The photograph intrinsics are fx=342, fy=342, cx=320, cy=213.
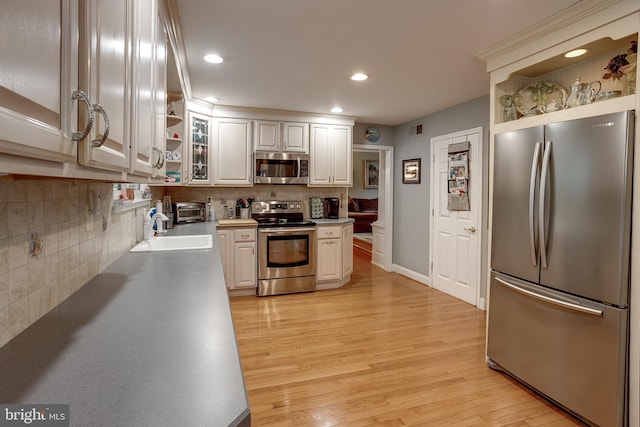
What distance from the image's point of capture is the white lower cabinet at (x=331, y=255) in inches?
175

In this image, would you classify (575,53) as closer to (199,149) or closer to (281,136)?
(281,136)

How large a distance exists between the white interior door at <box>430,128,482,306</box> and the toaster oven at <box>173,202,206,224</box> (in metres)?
3.02

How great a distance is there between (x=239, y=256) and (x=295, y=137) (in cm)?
173

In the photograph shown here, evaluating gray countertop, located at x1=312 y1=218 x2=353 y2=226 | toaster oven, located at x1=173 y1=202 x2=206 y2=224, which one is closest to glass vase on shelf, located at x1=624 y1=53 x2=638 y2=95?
gray countertop, located at x1=312 y1=218 x2=353 y2=226

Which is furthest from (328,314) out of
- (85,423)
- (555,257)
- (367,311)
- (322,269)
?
(85,423)

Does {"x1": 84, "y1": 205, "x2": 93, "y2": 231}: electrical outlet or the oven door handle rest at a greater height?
{"x1": 84, "y1": 205, "x2": 93, "y2": 231}: electrical outlet

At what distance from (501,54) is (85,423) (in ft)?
9.59

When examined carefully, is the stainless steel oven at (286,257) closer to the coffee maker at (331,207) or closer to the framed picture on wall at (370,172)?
the coffee maker at (331,207)

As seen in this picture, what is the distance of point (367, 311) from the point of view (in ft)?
12.2

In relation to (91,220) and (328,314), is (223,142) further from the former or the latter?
(91,220)

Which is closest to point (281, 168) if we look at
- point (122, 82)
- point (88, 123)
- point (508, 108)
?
point (508, 108)

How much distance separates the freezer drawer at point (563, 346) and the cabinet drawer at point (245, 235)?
2.65 metres

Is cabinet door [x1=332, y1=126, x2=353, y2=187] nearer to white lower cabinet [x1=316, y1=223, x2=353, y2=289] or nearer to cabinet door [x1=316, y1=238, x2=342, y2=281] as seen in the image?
white lower cabinet [x1=316, y1=223, x2=353, y2=289]

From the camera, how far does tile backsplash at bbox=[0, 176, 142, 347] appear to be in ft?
2.97
